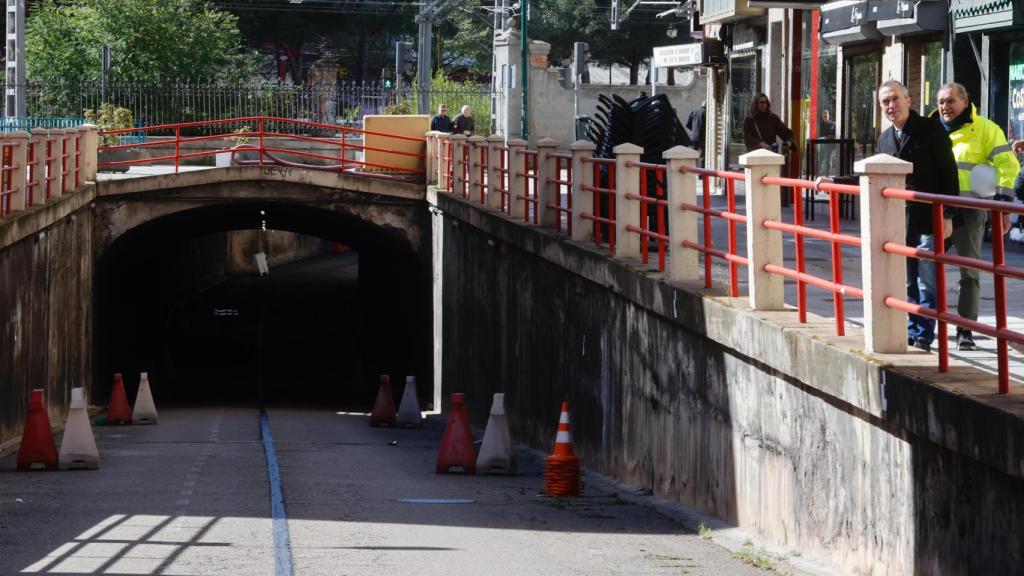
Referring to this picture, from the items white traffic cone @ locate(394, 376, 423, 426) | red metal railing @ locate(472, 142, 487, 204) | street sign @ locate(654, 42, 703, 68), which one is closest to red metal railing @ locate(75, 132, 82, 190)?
white traffic cone @ locate(394, 376, 423, 426)

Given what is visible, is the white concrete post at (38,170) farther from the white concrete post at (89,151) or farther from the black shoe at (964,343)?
the black shoe at (964,343)

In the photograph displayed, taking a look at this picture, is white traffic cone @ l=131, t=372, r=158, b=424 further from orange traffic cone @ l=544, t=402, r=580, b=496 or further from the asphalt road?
orange traffic cone @ l=544, t=402, r=580, b=496

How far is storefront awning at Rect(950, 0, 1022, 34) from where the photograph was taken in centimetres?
1728

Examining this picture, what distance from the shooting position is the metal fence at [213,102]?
37.8 m

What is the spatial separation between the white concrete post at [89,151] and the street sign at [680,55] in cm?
1163

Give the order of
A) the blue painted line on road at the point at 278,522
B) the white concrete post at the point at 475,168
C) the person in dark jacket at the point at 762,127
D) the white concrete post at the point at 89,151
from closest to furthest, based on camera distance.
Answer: the blue painted line on road at the point at 278,522, the person in dark jacket at the point at 762,127, the white concrete post at the point at 475,168, the white concrete post at the point at 89,151

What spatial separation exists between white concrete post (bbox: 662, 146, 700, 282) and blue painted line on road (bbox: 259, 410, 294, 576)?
10.6 ft

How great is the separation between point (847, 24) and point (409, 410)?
26.3 feet

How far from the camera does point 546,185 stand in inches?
644

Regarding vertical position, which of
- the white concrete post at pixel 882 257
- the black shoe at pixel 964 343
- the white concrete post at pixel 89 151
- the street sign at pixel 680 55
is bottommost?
the black shoe at pixel 964 343

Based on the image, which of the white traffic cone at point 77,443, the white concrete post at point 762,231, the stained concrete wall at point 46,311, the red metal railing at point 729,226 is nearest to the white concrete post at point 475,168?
the stained concrete wall at point 46,311

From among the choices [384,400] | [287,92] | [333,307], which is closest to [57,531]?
[384,400]

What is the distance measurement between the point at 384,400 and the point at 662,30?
53.6 metres

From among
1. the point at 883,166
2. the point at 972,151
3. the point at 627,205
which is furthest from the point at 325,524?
the point at 972,151
